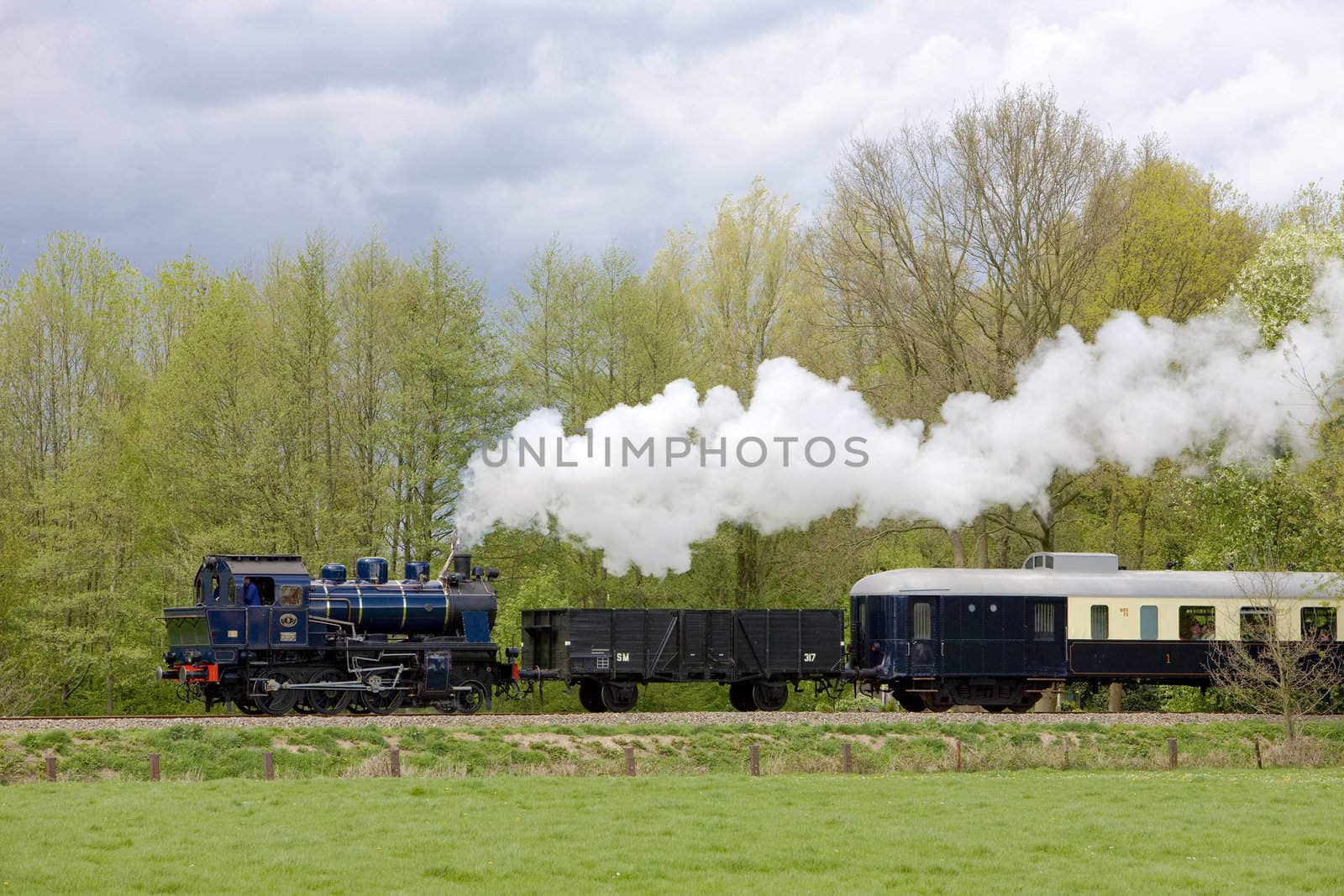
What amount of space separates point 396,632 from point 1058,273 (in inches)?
766

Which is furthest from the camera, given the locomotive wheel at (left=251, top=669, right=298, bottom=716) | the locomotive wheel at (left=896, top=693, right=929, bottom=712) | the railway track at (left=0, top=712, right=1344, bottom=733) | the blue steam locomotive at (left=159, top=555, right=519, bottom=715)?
the locomotive wheel at (left=896, top=693, right=929, bottom=712)

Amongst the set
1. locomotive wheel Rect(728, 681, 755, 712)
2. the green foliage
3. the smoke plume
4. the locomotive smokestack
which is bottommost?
locomotive wheel Rect(728, 681, 755, 712)

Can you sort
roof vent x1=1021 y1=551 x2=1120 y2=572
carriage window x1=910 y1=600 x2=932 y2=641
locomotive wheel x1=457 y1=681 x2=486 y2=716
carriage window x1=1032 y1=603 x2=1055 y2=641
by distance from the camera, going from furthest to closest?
1. roof vent x1=1021 y1=551 x2=1120 y2=572
2. carriage window x1=1032 y1=603 x2=1055 y2=641
3. carriage window x1=910 y1=600 x2=932 y2=641
4. locomotive wheel x1=457 y1=681 x2=486 y2=716

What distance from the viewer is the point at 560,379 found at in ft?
134

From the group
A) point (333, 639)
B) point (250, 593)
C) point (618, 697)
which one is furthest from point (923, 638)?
point (250, 593)

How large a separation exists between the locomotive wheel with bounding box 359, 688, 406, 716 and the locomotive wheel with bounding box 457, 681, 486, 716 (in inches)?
42.7

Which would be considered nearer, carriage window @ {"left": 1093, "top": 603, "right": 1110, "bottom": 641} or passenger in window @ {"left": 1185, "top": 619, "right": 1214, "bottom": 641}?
carriage window @ {"left": 1093, "top": 603, "right": 1110, "bottom": 641}

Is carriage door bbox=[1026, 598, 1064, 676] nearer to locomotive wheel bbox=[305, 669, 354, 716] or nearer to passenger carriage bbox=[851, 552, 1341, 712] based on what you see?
passenger carriage bbox=[851, 552, 1341, 712]

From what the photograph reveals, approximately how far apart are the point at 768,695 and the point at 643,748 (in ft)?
21.0

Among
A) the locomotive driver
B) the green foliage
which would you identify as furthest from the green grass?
the green foliage

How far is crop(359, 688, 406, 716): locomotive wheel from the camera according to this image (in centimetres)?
2588

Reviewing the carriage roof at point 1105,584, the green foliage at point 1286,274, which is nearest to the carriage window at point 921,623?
the carriage roof at point 1105,584

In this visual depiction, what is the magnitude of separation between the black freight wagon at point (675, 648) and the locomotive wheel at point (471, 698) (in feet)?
3.06

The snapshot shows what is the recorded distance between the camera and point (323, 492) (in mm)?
38906
